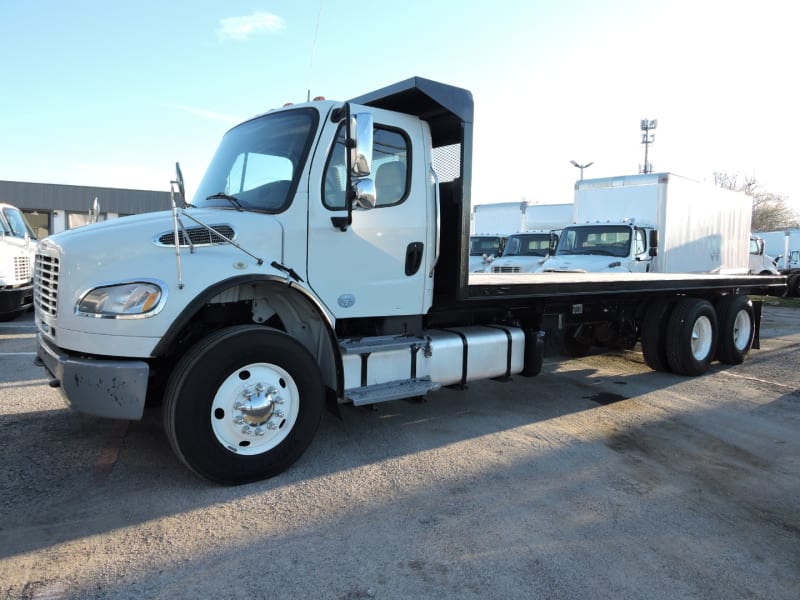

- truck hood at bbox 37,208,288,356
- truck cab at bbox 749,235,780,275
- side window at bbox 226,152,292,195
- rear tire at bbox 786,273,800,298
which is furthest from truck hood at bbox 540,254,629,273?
rear tire at bbox 786,273,800,298

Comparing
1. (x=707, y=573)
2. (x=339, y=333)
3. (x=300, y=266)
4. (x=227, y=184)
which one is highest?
(x=227, y=184)

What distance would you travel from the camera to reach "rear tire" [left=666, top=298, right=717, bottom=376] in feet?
25.3

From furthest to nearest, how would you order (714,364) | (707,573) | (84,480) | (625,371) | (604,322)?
(714,364) < (625,371) < (604,322) < (84,480) < (707,573)

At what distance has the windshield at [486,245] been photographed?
19469mm

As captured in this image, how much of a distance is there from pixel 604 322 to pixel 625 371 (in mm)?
1049

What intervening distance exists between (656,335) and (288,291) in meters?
5.71

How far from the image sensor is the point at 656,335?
7.87 m

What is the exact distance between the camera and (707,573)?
2.98 metres

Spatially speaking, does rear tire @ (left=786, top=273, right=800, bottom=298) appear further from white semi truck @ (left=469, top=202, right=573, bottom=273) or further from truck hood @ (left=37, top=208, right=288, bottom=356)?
truck hood @ (left=37, top=208, right=288, bottom=356)

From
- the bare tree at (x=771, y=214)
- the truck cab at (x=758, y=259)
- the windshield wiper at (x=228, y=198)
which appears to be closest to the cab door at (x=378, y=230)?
the windshield wiper at (x=228, y=198)

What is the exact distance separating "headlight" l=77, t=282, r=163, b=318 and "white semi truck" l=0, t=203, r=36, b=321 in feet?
27.0

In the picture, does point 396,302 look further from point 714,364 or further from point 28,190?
point 28,190

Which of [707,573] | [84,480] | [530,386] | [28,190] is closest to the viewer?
[707,573]

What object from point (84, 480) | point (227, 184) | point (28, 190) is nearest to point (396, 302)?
point (227, 184)
